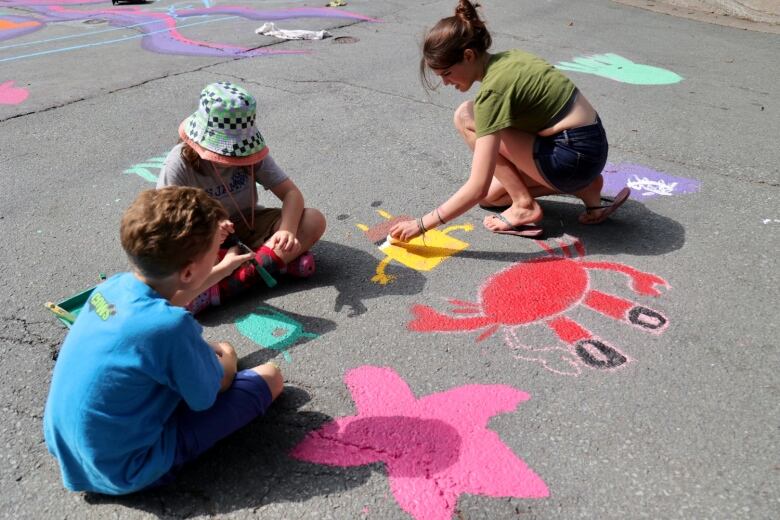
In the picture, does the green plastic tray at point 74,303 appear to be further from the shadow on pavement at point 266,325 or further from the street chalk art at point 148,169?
the street chalk art at point 148,169

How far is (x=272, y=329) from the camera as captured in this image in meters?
2.42

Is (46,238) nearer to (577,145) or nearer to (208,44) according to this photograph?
(577,145)

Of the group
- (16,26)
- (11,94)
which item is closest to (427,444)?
(11,94)

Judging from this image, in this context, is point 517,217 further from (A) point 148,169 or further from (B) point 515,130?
(A) point 148,169

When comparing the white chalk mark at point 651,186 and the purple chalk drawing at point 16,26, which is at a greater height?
the purple chalk drawing at point 16,26

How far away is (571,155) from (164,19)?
270 inches

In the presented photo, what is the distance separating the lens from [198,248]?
1.68 meters

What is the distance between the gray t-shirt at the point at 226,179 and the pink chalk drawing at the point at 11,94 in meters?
3.27

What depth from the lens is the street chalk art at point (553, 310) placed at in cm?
225

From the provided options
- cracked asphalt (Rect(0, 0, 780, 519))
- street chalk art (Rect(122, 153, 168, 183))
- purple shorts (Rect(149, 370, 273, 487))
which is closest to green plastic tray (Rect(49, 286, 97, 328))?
cracked asphalt (Rect(0, 0, 780, 519))

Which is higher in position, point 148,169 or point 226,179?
point 226,179

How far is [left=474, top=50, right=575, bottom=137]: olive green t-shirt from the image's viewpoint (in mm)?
2680

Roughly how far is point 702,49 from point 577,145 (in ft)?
17.0

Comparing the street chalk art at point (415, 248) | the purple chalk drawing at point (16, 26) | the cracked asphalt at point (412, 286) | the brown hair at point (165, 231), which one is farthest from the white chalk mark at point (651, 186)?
the purple chalk drawing at point (16, 26)
